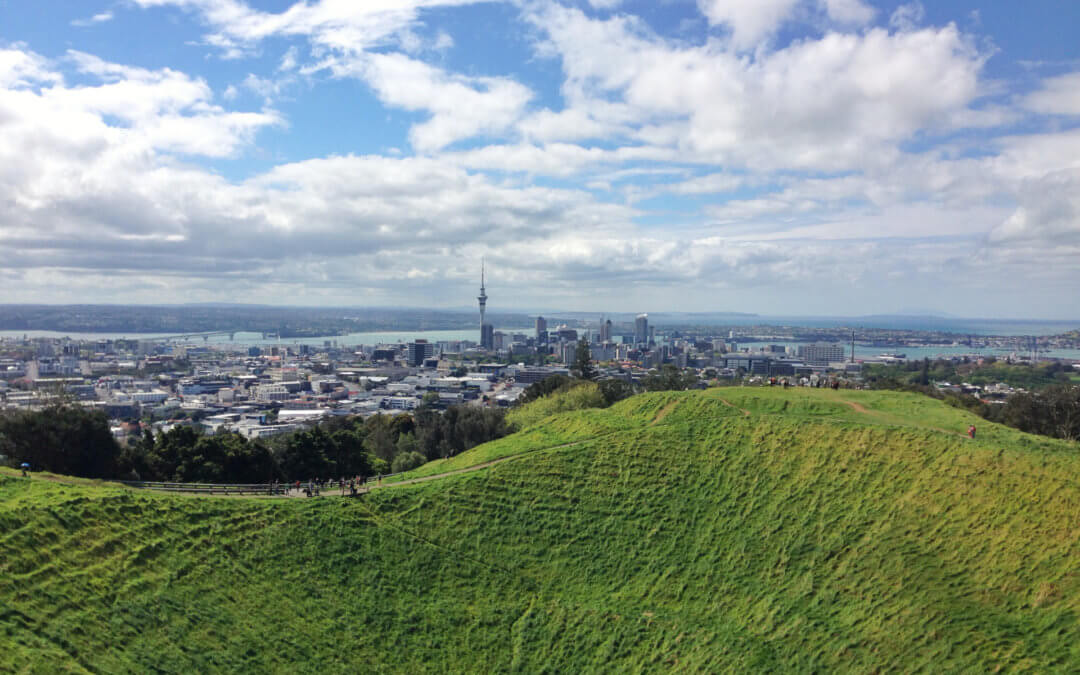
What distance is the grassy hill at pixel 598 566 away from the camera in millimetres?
19156

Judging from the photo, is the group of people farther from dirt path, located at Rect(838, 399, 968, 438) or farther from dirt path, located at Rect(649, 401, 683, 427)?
dirt path, located at Rect(838, 399, 968, 438)

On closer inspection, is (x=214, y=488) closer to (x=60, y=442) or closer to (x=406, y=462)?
(x=60, y=442)

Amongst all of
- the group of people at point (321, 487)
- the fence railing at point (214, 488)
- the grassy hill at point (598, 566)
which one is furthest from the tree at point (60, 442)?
the group of people at point (321, 487)

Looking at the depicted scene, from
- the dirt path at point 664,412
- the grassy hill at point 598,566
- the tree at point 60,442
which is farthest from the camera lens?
the dirt path at point 664,412

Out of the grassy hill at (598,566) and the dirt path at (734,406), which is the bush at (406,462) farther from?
the dirt path at (734,406)

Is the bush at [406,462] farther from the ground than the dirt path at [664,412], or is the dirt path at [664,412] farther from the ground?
the dirt path at [664,412]

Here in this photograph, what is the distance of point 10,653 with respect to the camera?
15461 mm

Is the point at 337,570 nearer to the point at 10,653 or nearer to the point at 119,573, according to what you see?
the point at 119,573

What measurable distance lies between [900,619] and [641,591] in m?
8.06

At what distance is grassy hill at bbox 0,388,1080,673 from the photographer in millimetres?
19156

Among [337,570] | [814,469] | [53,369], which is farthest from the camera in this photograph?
[53,369]

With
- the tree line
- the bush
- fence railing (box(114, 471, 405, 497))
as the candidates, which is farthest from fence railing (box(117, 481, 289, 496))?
the bush

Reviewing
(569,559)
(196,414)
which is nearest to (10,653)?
(569,559)

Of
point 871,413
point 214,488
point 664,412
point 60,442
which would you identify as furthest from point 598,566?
point 60,442
